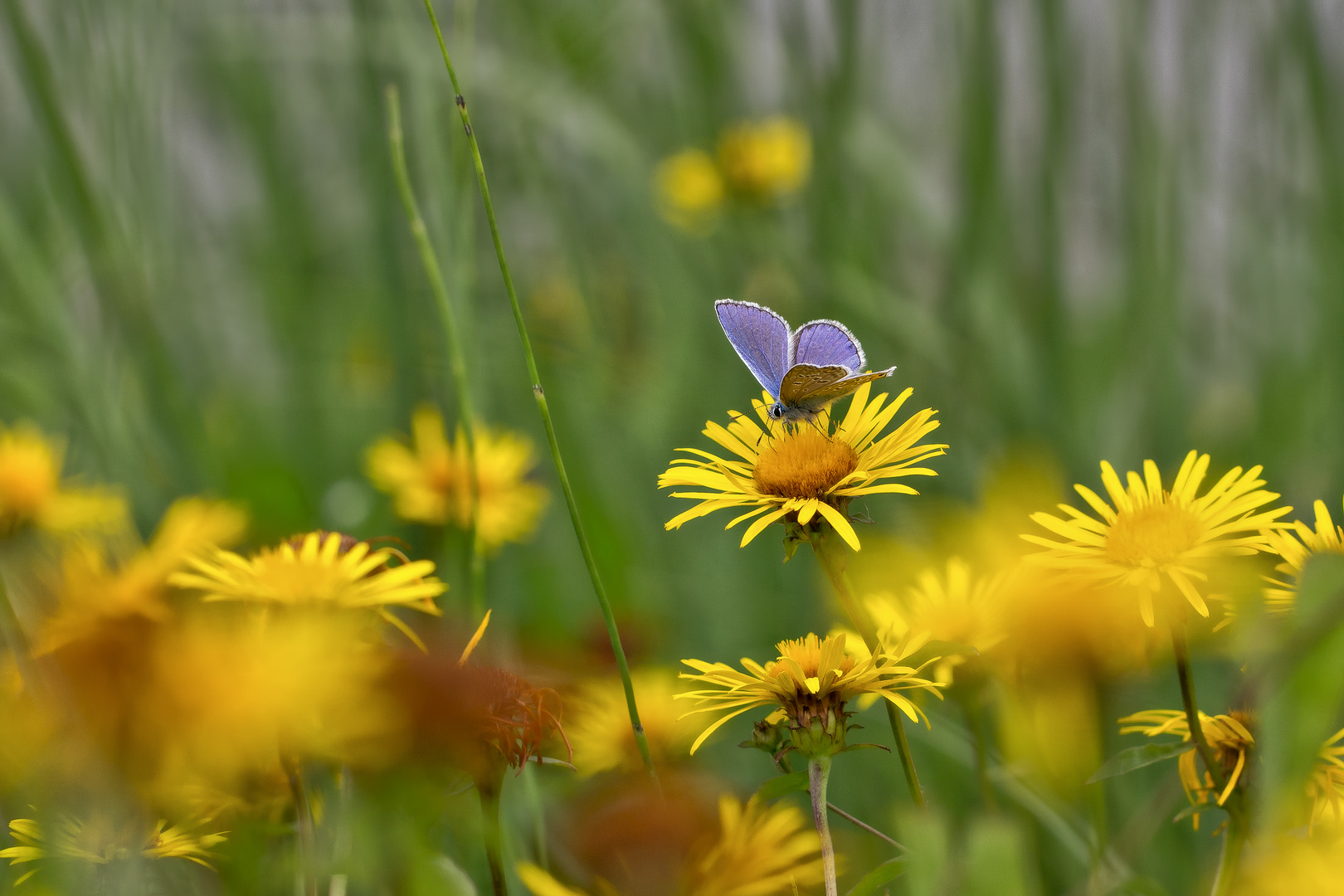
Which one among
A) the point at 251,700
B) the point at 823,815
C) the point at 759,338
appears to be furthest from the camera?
the point at 759,338

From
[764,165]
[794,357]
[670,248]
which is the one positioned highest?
[764,165]

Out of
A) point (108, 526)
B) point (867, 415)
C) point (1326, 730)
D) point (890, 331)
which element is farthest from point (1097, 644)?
point (890, 331)

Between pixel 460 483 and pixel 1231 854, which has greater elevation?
pixel 460 483

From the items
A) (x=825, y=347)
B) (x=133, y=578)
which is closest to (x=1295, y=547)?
(x=825, y=347)

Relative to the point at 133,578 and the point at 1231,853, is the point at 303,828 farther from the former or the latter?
the point at 1231,853

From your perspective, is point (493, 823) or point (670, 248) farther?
point (670, 248)

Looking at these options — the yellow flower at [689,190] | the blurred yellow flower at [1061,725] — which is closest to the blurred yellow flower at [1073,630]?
the blurred yellow flower at [1061,725]

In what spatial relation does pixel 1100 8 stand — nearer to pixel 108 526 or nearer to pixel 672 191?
pixel 672 191
